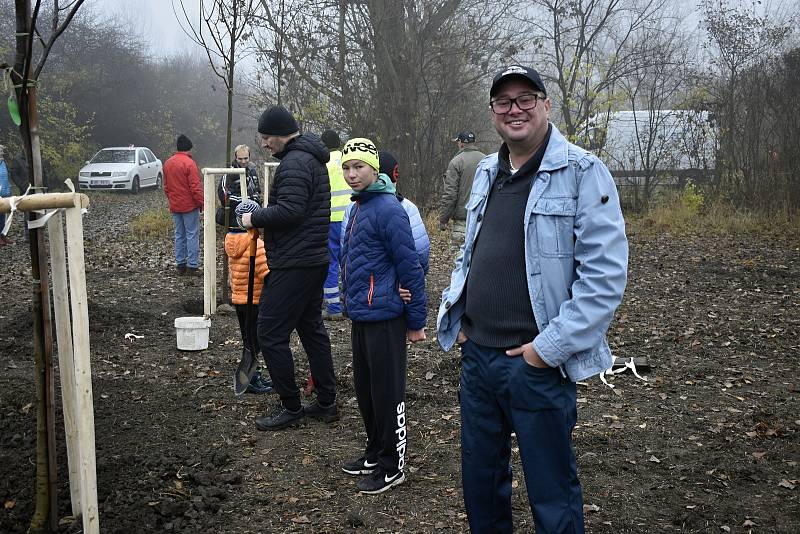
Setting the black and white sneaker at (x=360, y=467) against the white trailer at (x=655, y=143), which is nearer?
the black and white sneaker at (x=360, y=467)

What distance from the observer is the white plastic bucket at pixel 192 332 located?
23.8 ft

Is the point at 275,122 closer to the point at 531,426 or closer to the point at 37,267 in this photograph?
the point at 37,267

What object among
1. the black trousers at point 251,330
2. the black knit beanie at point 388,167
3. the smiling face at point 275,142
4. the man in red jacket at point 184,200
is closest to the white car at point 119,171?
the man in red jacket at point 184,200

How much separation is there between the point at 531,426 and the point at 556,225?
2.42ft

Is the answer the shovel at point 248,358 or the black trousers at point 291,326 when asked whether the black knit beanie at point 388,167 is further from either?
the shovel at point 248,358

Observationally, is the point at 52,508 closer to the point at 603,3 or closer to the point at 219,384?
the point at 219,384

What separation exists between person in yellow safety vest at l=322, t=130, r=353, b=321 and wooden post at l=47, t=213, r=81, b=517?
402cm

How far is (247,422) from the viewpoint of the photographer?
548 cm

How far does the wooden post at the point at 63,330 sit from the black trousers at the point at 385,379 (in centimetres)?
151

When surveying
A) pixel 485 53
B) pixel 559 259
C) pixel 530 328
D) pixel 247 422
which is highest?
pixel 485 53

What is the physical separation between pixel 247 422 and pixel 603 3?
16.3 meters

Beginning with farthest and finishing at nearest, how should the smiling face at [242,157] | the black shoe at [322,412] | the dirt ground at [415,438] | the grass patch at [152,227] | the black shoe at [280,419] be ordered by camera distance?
the grass patch at [152,227] → the smiling face at [242,157] → the black shoe at [322,412] → the black shoe at [280,419] → the dirt ground at [415,438]

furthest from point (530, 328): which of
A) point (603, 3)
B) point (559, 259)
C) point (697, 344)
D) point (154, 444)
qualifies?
point (603, 3)

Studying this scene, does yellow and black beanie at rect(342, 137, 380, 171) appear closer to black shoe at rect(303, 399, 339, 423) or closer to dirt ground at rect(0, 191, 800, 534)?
dirt ground at rect(0, 191, 800, 534)
